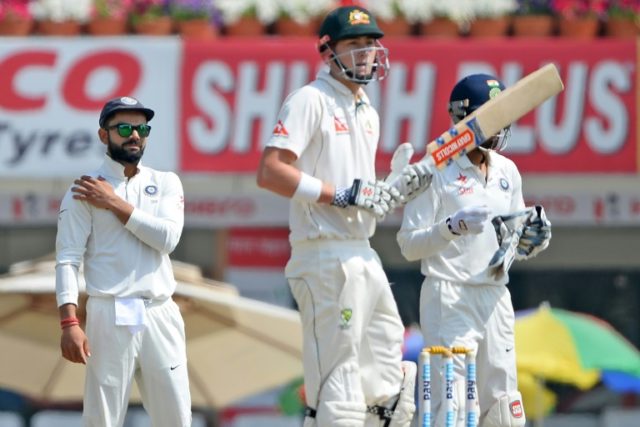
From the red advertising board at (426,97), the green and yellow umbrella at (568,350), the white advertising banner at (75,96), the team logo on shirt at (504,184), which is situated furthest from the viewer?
the red advertising board at (426,97)

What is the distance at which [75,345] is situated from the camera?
7625mm

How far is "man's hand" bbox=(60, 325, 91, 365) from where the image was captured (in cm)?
762

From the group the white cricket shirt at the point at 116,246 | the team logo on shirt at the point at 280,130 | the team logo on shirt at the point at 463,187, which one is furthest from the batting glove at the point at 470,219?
the white cricket shirt at the point at 116,246

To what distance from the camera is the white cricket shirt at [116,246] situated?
7812 mm

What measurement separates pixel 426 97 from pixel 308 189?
788 cm

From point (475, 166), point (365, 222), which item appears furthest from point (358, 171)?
point (475, 166)

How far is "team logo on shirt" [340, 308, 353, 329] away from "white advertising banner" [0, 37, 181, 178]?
7614mm

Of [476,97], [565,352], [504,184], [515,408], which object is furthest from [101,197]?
[565,352]

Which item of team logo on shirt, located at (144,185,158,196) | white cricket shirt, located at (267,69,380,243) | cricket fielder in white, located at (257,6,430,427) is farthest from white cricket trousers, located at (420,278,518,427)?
team logo on shirt, located at (144,185,158,196)

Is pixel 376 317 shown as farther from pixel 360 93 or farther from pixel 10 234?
pixel 10 234

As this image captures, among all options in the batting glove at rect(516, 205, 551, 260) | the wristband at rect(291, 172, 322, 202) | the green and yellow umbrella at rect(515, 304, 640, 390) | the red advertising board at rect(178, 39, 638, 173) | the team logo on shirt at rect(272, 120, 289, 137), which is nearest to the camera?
the wristband at rect(291, 172, 322, 202)

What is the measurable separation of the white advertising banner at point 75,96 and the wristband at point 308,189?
300 inches

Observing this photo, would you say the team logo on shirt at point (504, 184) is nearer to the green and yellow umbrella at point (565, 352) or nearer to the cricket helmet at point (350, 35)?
the cricket helmet at point (350, 35)

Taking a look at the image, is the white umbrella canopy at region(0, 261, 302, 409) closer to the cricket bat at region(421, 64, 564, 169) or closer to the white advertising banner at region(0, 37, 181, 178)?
the white advertising banner at region(0, 37, 181, 178)
